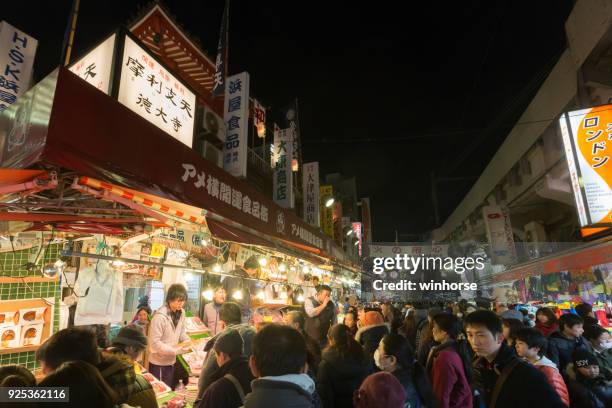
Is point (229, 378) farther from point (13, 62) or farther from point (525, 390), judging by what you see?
point (13, 62)

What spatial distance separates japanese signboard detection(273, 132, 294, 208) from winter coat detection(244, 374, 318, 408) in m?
11.1

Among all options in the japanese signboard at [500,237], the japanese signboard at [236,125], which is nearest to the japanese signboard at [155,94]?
the japanese signboard at [236,125]

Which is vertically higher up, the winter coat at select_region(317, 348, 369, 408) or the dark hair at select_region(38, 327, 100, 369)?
the dark hair at select_region(38, 327, 100, 369)

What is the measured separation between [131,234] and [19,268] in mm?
1755

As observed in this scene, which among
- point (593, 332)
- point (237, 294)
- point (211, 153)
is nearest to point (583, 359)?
point (593, 332)

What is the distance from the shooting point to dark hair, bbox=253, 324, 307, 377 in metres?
2.47

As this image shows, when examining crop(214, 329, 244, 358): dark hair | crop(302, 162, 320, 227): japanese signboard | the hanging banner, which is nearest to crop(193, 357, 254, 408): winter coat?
crop(214, 329, 244, 358): dark hair

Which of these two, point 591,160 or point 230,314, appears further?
point 591,160

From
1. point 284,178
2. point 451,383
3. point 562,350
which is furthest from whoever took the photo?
point 284,178

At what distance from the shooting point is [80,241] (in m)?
6.64

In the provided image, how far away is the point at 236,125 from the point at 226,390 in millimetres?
7074

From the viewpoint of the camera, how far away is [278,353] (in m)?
2.48

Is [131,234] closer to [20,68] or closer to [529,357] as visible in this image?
[20,68]

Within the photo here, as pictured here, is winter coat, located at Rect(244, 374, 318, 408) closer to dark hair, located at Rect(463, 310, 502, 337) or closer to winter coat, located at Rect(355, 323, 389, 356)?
dark hair, located at Rect(463, 310, 502, 337)
